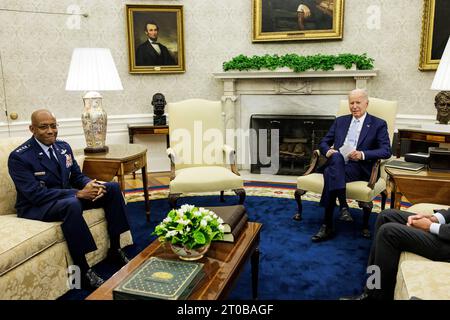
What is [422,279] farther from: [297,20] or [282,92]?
[297,20]

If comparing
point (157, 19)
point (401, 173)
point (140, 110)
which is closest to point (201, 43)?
point (157, 19)

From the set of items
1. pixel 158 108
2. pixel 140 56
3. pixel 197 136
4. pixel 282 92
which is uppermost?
pixel 140 56

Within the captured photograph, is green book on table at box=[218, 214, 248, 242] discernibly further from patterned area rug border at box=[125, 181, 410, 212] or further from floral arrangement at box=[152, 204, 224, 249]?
patterned area rug border at box=[125, 181, 410, 212]

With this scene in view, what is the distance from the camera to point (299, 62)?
511cm

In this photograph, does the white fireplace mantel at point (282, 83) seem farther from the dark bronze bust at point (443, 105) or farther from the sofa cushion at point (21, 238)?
the sofa cushion at point (21, 238)

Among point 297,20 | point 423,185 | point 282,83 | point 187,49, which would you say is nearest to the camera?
point 423,185

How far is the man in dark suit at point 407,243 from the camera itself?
1981 millimetres

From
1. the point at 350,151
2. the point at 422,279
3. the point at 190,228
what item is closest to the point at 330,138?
the point at 350,151

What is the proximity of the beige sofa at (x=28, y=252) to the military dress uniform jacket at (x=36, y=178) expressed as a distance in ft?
0.34

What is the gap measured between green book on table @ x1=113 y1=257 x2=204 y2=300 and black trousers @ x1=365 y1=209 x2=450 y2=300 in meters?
1.02

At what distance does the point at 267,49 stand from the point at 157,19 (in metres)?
1.63

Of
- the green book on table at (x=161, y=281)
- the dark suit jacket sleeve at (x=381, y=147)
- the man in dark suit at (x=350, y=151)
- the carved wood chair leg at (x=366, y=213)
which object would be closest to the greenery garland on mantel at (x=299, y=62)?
the man in dark suit at (x=350, y=151)

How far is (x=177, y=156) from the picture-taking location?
13.5ft

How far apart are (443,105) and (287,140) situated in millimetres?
2093
